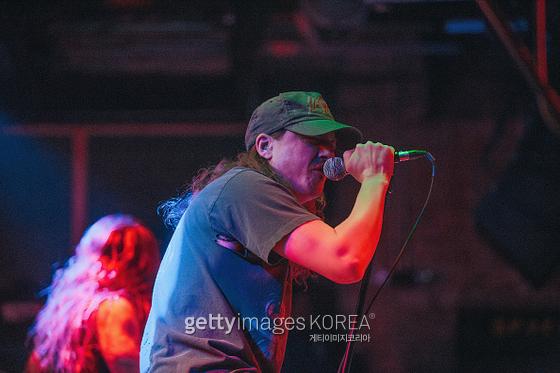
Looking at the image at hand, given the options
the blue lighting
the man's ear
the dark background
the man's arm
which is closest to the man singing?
the man's arm

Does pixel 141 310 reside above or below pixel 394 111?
below

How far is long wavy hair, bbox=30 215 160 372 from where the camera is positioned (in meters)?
2.63

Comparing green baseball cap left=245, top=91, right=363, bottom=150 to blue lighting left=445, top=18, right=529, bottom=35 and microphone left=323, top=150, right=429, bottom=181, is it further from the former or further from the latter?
blue lighting left=445, top=18, right=529, bottom=35

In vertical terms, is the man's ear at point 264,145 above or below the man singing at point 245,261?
above

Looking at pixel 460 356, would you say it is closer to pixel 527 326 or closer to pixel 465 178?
pixel 527 326

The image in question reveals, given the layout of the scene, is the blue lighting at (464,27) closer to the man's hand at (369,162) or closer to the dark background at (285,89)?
the dark background at (285,89)

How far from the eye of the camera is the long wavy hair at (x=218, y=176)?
1778 mm

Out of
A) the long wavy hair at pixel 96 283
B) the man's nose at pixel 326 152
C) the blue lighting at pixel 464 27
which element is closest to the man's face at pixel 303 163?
the man's nose at pixel 326 152

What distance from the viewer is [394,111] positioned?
6086 millimetres

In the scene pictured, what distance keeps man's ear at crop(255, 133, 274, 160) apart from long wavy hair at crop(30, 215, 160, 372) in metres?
1.17

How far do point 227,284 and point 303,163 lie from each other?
0.39 metres

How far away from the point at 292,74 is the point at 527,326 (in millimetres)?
2848

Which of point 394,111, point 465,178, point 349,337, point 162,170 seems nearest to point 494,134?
point 465,178

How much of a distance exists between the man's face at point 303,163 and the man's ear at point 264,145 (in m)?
0.04
